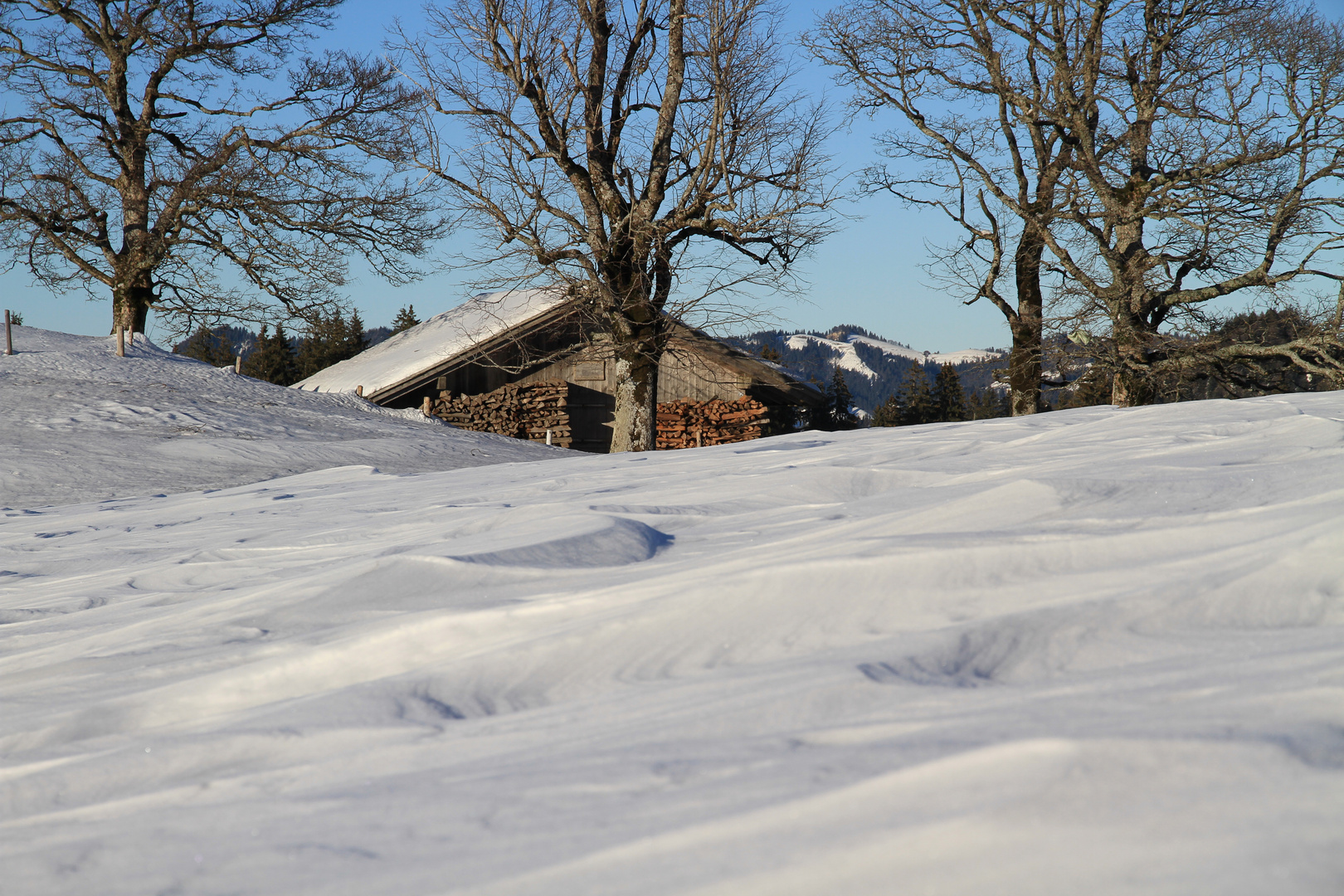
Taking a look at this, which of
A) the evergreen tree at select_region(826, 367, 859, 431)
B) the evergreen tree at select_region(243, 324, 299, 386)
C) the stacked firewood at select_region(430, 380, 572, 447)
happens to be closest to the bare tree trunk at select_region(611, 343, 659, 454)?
the stacked firewood at select_region(430, 380, 572, 447)

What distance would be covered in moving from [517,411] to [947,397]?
967 inches

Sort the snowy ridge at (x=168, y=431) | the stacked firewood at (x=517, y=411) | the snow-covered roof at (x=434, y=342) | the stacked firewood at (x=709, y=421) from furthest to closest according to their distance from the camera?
1. the stacked firewood at (x=709, y=421)
2. the stacked firewood at (x=517, y=411)
3. the snow-covered roof at (x=434, y=342)
4. the snowy ridge at (x=168, y=431)

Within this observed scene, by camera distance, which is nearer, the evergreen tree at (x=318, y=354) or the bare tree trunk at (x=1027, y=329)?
the bare tree trunk at (x=1027, y=329)


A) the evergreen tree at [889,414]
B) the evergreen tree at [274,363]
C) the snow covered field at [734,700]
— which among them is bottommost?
the snow covered field at [734,700]

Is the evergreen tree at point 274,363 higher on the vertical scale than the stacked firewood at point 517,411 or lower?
higher

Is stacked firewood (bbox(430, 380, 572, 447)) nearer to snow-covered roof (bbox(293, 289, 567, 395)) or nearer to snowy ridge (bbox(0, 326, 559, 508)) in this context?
snow-covered roof (bbox(293, 289, 567, 395))

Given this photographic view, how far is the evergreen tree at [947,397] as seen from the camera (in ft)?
116

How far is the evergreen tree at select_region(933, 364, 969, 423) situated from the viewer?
3550 centimetres

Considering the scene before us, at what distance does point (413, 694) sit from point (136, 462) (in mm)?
6078

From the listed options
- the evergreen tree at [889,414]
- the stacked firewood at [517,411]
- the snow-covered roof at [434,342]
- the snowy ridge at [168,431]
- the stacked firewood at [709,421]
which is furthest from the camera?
the evergreen tree at [889,414]

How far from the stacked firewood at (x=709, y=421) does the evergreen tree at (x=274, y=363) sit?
25013 millimetres

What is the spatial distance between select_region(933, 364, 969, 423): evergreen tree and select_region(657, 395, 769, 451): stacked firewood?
20.1m

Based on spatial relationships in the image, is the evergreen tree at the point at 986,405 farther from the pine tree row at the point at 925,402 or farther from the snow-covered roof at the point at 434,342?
the snow-covered roof at the point at 434,342

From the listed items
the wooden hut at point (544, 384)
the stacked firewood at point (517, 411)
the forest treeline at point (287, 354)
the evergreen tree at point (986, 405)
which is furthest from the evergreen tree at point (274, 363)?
the evergreen tree at point (986, 405)
